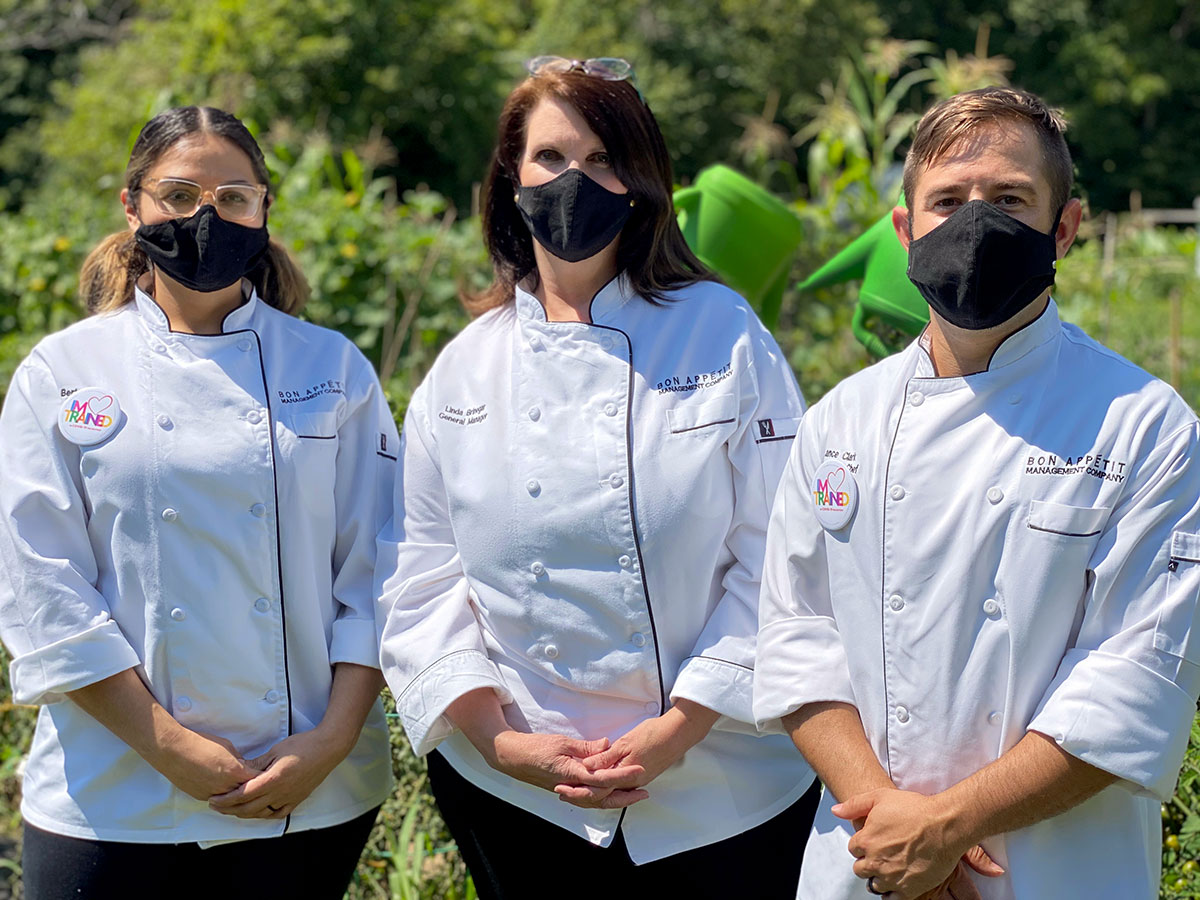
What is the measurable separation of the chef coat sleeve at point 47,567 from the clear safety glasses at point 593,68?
110 cm

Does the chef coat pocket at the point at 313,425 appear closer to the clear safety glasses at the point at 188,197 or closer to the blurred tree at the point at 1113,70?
the clear safety glasses at the point at 188,197

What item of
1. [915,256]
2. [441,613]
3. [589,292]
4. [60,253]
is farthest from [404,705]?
[60,253]

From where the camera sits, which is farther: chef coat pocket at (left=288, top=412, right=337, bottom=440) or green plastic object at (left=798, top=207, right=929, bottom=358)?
green plastic object at (left=798, top=207, right=929, bottom=358)

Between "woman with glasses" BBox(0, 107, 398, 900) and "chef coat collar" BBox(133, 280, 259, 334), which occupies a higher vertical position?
"chef coat collar" BBox(133, 280, 259, 334)

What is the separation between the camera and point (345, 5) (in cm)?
1568

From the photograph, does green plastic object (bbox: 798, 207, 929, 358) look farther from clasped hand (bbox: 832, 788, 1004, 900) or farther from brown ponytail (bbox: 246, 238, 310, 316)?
brown ponytail (bbox: 246, 238, 310, 316)

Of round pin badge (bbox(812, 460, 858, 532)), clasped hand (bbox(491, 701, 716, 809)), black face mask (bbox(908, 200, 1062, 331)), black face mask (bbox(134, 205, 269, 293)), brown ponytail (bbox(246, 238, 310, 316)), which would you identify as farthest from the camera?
brown ponytail (bbox(246, 238, 310, 316))

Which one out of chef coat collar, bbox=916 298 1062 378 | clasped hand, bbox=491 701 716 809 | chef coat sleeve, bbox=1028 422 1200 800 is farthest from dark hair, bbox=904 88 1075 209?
clasped hand, bbox=491 701 716 809

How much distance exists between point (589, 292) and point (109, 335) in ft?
2.98

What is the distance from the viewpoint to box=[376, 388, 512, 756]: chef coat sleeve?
2.20 metres

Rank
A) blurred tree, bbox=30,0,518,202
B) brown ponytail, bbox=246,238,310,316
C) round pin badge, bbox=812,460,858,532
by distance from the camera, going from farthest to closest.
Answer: blurred tree, bbox=30,0,518,202 < brown ponytail, bbox=246,238,310,316 < round pin badge, bbox=812,460,858,532

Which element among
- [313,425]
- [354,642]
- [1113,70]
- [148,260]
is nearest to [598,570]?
[354,642]

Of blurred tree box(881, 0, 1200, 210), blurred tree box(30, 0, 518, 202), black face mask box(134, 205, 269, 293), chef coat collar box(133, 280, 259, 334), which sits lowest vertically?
blurred tree box(881, 0, 1200, 210)

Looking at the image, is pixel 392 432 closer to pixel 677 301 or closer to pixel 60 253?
pixel 677 301
